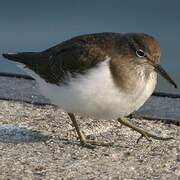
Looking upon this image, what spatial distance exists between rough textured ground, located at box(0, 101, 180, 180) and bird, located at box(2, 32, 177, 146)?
0.55ft

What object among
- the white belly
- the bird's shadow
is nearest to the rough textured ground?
the bird's shadow

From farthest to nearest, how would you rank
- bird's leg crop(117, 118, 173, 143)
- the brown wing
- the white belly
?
bird's leg crop(117, 118, 173, 143)
the brown wing
the white belly

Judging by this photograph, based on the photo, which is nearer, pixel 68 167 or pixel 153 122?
pixel 68 167

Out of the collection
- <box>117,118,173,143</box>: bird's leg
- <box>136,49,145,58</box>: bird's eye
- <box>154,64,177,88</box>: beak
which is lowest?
<box>117,118,173,143</box>: bird's leg

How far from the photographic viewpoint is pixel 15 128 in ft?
20.1

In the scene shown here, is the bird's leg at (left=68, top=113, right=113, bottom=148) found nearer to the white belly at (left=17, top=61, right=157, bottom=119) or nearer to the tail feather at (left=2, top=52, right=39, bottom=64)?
the white belly at (left=17, top=61, right=157, bottom=119)

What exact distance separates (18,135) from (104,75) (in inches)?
37.0

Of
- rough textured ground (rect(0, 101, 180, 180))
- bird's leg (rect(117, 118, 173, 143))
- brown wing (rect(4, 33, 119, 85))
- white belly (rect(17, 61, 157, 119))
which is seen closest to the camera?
rough textured ground (rect(0, 101, 180, 180))

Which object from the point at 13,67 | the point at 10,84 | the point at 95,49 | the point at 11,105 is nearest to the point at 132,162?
the point at 95,49

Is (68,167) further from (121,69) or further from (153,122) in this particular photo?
(153,122)

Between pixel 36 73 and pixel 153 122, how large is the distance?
3.54ft

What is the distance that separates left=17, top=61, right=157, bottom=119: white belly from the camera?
5453mm

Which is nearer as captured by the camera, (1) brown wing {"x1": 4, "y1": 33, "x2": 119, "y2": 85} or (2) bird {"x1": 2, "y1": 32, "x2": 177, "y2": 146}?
(2) bird {"x1": 2, "y1": 32, "x2": 177, "y2": 146}

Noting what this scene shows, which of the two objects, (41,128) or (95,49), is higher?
(95,49)
